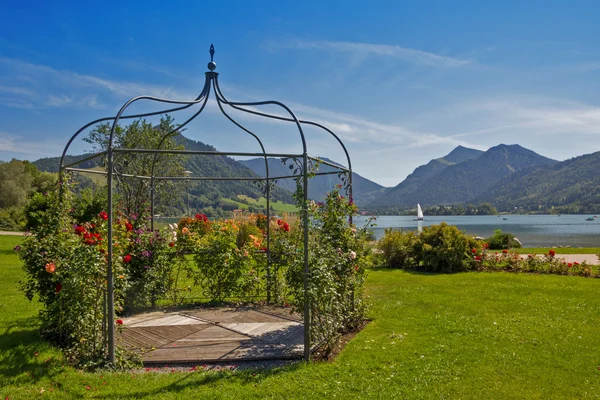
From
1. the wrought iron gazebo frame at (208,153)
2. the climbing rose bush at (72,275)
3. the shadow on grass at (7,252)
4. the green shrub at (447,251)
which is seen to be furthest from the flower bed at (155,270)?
the shadow on grass at (7,252)

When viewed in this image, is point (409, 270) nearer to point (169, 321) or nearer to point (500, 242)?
point (500, 242)

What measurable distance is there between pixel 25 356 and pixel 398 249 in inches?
371

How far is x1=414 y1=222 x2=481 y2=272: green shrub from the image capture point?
10.3m

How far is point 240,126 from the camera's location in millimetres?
5574

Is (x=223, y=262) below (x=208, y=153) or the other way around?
below

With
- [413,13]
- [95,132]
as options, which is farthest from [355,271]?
[95,132]

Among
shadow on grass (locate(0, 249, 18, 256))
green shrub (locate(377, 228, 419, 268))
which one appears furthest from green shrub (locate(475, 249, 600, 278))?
shadow on grass (locate(0, 249, 18, 256))

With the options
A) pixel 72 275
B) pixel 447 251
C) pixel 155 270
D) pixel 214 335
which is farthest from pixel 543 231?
pixel 72 275

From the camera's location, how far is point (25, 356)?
3.87 m

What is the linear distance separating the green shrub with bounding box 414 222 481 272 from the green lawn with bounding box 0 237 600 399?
376 cm

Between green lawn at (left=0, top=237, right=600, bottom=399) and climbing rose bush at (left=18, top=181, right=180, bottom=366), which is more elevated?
climbing rose bush at (left=18, top=181, right=180, bottom=366)

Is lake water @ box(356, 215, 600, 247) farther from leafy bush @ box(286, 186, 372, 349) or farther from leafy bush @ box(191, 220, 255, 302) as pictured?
leafy bush @ box(191, 220, 255, 302)

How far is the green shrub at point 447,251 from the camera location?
10281 mm

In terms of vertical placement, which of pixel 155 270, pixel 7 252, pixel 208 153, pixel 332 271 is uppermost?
pixel 208 153
